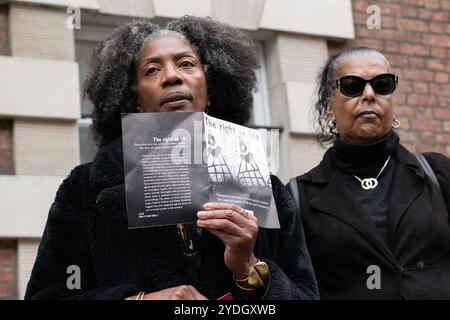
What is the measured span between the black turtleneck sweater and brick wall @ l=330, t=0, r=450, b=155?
322 cm

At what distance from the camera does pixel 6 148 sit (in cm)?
579

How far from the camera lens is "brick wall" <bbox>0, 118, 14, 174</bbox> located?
5742 mm

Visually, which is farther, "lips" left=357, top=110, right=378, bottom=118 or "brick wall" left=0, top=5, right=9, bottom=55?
"brick wall" left=0, top=5, right=9, bottom=55

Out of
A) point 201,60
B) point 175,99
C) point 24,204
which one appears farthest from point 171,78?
point 24,204

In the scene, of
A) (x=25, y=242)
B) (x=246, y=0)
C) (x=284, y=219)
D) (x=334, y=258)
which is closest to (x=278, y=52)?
(x=246, y=0)

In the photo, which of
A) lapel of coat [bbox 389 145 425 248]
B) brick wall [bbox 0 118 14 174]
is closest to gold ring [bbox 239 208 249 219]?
lapel of coat [bbox 389 145 425 248]

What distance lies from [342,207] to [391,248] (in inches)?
10.7

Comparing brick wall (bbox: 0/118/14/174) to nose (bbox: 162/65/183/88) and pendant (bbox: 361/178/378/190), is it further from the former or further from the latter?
nose (bbox: 162/65/183/88)

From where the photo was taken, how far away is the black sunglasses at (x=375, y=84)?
156 inches

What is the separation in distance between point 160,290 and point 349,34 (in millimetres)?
4802

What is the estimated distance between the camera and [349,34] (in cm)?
712

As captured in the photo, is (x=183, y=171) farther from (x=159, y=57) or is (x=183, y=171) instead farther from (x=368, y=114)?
(x=368, y=114)

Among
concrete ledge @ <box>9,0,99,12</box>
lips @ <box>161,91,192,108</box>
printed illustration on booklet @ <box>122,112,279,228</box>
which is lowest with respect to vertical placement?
printed illustration on booklet @ <box>122,112,279,228</box>
